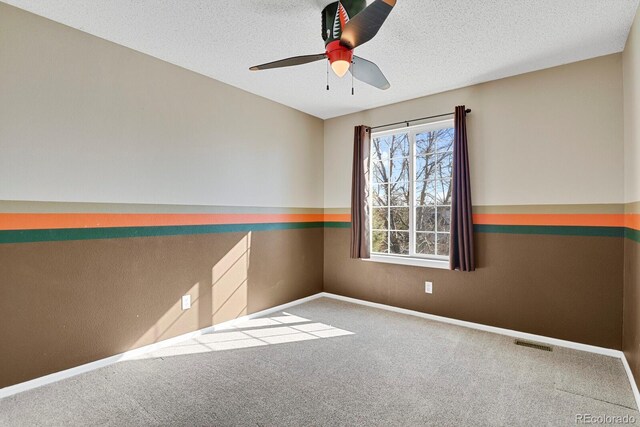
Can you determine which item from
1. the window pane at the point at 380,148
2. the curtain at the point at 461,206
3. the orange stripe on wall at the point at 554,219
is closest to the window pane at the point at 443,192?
the curtain at the point at 461,206

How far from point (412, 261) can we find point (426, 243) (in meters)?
0.27

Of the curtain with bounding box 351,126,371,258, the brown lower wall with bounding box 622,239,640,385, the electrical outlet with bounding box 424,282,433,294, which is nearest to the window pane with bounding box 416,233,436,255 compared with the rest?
the electrical outlet with bounding box 424,282,433,294

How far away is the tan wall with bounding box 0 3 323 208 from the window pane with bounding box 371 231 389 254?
1.48 metres

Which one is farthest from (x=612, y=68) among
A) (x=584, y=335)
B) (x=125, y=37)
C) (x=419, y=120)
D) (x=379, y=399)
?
(x=125, y=37)

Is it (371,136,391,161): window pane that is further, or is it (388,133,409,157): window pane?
(371,136,391,161): window pane

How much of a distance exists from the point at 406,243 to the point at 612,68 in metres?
2.51

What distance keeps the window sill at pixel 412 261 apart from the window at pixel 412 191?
7 cm

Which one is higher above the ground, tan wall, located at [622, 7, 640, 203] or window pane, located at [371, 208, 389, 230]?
tan wall, located at [622, 7, 640, 203]

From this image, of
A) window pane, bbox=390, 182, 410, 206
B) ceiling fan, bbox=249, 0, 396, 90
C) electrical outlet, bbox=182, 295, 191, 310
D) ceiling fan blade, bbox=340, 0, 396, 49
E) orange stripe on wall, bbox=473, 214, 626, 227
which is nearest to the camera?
ceiling fan blade, bbox=340, 0, 396, 49

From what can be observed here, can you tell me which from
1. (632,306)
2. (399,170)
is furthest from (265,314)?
(632,306)

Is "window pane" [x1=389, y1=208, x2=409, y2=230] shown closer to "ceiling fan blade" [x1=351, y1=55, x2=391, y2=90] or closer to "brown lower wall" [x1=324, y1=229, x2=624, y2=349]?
"brown lower wall" [x1=324, y1=229, x2=624, y2=349]

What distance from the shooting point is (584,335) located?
9.61 ft

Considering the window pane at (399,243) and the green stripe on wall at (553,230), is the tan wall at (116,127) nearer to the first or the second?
the window pane at (399,243)

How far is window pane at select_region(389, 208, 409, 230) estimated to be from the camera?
4.12 meters
